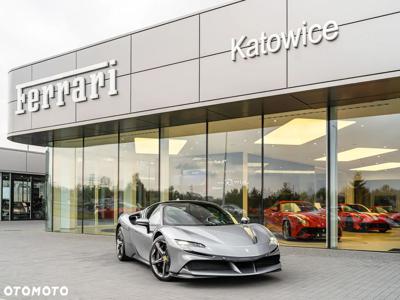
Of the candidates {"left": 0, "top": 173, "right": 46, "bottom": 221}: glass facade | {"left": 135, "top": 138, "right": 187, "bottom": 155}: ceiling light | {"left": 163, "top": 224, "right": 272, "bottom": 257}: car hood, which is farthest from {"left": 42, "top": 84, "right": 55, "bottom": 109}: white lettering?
{"left": 0, "top": 173, "right": 46, "bottom": 221}: glass facade

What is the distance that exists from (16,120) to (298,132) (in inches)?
418

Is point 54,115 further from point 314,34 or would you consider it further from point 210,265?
point 210,265

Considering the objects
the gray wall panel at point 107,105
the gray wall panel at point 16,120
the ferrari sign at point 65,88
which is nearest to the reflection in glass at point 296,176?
the gray wall panel at point 107,105

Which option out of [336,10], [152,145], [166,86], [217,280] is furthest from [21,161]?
[217,280]

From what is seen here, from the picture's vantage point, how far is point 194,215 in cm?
822

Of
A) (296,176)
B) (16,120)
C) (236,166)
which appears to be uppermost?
(16,120)

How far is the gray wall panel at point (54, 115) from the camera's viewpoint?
15.4 m

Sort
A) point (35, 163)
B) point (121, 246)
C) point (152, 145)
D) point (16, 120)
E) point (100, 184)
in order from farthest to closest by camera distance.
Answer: point (35, 163)
point (100, 184)
point (16, 120)
point (152, 145)
point (121, 246)

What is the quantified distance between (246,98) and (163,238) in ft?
17.0

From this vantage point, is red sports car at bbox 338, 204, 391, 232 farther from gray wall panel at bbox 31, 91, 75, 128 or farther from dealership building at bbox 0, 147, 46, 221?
dealership building at bbox 0, 147, 46, 221

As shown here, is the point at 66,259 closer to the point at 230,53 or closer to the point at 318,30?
the point at 230,53

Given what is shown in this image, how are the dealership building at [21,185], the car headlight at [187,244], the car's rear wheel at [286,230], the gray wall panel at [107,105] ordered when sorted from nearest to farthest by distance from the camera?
the car headlight at [187,244]
the car's rear wheel at [286,230]
the gray wall panel at [107,105]
the dealership building at [21,185]

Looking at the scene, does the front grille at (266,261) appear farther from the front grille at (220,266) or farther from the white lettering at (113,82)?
the white lettering at (113,82)

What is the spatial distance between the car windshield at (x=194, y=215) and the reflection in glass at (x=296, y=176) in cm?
445
